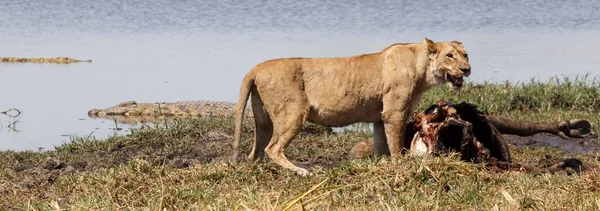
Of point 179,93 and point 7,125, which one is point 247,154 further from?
point 179,93

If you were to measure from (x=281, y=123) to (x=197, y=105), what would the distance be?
5988 mm

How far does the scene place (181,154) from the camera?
9.92 m

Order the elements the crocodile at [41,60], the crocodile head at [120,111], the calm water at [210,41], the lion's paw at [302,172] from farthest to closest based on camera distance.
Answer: the crocodile at [41,60]
the calm water at [210,41]
the crocodile head at [120,111]
the lion's paw at [302,172]

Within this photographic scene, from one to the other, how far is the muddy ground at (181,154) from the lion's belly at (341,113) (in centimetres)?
52

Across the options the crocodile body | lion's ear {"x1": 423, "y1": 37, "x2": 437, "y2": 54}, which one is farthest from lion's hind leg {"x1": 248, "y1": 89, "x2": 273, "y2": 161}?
the crocodile body

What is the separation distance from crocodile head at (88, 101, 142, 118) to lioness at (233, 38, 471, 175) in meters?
5.76

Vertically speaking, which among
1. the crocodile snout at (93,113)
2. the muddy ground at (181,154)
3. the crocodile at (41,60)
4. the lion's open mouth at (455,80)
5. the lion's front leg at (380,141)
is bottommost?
the crocodile at (41,60)

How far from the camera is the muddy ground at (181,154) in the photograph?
9117mm

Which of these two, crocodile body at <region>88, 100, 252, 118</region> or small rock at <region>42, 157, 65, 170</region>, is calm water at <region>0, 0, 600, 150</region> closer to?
crocodile body at <region>88, 100, 252, 118</region>

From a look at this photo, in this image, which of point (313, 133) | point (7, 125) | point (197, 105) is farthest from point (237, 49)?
point (313, 133)

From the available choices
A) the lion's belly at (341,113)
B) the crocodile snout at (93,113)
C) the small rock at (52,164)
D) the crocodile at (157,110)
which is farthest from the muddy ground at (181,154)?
the crocodile snout at (93,113)

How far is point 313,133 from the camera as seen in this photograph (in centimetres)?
1117

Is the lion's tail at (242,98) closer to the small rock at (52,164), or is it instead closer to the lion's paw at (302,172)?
the lion's paw at (302,172)

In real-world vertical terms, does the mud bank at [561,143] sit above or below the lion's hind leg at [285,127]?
below
